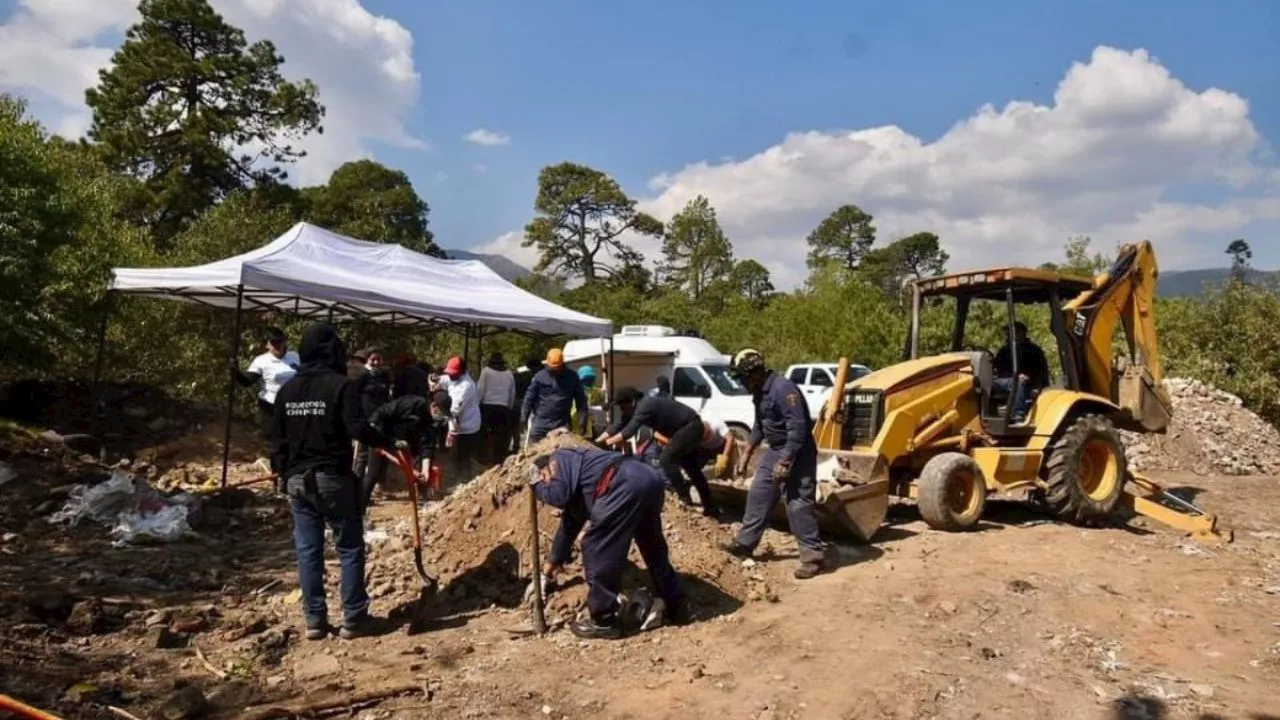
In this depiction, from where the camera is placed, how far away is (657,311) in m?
33.0

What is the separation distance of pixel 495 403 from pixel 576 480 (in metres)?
5.93

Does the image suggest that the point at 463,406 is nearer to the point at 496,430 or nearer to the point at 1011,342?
the point at 496,430

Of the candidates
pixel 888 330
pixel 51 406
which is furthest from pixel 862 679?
pixel 888 330

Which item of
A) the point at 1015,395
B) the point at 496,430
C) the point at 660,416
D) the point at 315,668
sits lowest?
the point at 315,668

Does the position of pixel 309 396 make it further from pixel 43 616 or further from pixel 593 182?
pixel 593 182

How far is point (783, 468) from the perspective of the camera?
634 cm

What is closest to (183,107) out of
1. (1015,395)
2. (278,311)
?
(278,311)

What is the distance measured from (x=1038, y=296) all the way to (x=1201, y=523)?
8.19 ft

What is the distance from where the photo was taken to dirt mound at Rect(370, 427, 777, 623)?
5879mm

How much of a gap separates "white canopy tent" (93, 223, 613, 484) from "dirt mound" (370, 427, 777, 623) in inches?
131

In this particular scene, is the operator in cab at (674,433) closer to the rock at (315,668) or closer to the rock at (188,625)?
the rock at (315,668)

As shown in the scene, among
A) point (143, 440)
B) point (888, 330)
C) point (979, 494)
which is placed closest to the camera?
point (979, 494)

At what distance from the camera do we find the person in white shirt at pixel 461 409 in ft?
33.0

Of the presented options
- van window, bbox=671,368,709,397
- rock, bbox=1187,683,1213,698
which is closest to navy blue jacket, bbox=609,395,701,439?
rock, bbox=1187,683,1213,698
